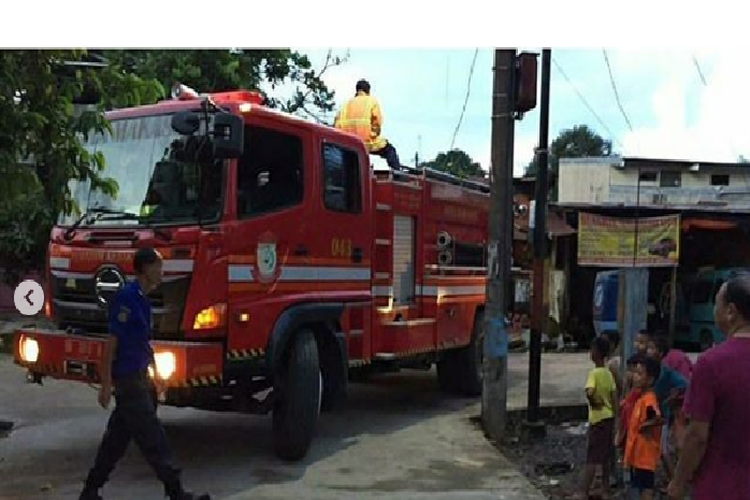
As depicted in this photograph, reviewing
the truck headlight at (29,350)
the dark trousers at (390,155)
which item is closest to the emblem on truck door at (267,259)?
the truck headlight at (29,350)

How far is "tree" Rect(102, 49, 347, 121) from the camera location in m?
15.5

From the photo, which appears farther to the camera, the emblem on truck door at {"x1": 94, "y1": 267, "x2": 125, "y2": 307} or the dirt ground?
the dirt ground

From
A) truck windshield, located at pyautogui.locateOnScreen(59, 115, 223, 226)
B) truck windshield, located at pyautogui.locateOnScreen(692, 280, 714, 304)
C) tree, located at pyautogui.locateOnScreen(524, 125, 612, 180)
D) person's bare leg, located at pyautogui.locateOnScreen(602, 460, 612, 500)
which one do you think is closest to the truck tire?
person's bare leg, located at pyautogui.locateOnScreen(602, 460, 612, 500)

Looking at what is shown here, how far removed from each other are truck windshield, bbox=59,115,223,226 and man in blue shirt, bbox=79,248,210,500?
38.6 inches

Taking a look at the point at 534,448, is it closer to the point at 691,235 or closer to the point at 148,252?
the point at 148,252

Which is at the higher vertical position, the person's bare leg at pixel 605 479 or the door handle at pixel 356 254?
the door handle at pixel 356 254

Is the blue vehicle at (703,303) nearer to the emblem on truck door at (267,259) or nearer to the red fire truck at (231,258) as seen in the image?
the red fire truck at (231,258)

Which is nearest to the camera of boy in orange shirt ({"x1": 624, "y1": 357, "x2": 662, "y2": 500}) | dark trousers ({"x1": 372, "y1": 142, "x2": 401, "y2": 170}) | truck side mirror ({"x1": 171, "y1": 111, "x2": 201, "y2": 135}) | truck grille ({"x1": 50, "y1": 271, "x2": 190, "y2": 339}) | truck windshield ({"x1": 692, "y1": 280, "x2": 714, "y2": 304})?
boy in orange shirt ({"x1": 624, "y1": 357, "x2": 662, "y2": 500})

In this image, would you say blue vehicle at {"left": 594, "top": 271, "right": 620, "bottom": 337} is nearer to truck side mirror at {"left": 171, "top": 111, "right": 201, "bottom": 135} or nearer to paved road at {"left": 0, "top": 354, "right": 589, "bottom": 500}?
paved road at {"left": 0, "top": 354, "right": 589, "bottom": 500}

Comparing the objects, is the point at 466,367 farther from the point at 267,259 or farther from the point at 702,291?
the point at 702,291

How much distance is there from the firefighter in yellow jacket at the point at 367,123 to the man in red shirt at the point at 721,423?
6288mm

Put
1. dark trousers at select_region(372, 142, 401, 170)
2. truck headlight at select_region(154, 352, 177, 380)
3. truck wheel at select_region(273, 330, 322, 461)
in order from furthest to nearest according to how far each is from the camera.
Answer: dark trousers at select_region(372, 142, 401, 170) → truck wheel at select_region(273, 330, 322, 461) → truck headlight at select_region(154, 352, 177, 380)

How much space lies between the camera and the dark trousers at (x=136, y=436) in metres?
6.01

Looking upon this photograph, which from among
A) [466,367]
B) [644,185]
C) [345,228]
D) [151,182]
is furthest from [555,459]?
[644,185]
